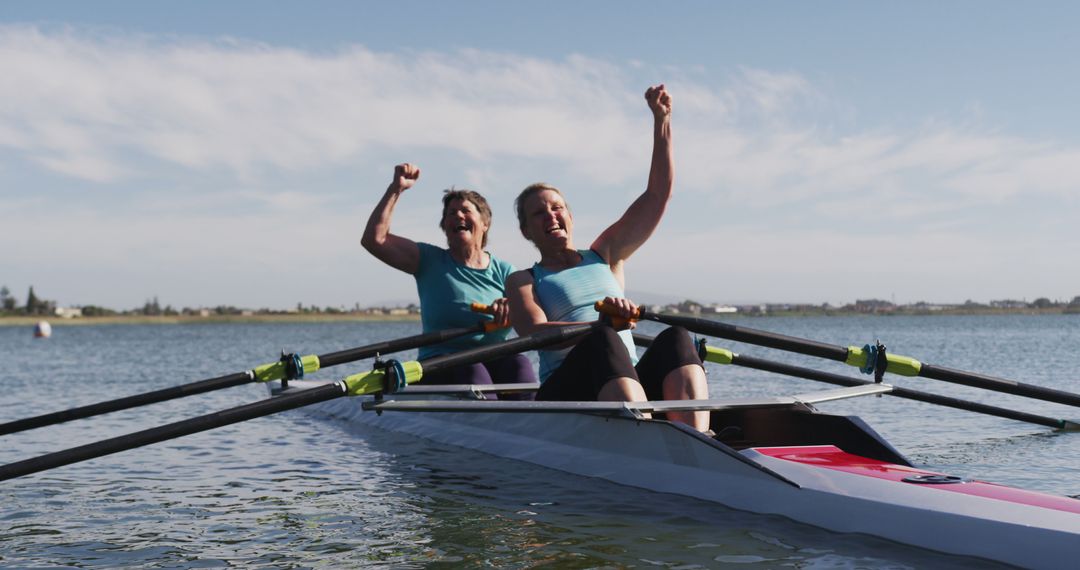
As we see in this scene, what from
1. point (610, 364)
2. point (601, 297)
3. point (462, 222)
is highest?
point (462, 222)

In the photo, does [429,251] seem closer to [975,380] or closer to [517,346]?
[517,346]

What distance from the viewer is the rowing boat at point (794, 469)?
13.0 feet

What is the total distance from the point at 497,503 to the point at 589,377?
105 cm

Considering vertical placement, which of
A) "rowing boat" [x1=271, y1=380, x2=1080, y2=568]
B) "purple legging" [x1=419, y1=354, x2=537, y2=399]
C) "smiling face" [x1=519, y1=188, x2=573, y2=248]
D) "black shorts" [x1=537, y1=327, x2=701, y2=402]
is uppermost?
"smiling face" [x1=519, y1=188, x2=573, y2=248]

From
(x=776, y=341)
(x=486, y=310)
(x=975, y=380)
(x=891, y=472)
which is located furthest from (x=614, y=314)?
(x=975, y=380)

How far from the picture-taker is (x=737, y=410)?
19.5 ft

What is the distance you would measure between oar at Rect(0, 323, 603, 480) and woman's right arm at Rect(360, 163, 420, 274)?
184cm

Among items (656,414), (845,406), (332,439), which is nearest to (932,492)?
(656,414)

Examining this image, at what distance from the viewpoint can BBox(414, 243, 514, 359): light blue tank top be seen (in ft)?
26.3

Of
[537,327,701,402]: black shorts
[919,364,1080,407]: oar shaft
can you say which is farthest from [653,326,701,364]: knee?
[919,364,1080,407]: oar shaft

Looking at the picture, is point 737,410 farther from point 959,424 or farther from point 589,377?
point 959,424

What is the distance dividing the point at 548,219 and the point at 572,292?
1.62 ft

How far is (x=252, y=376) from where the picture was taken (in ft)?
25.4

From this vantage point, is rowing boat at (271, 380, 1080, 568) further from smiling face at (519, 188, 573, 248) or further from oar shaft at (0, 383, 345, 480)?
smiling face at (519, 188, 573, 248)
